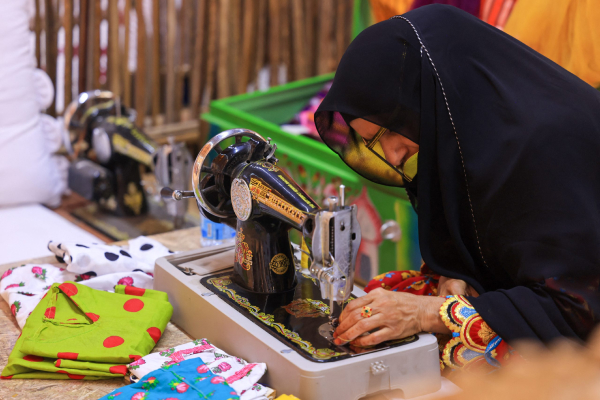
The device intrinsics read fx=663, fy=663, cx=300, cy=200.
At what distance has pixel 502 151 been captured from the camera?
1.25 metres

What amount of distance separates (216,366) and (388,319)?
0.31m

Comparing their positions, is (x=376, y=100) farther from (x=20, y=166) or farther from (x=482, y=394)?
(x=20, y=166)

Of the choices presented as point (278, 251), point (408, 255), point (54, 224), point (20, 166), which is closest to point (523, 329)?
point (278, 251)

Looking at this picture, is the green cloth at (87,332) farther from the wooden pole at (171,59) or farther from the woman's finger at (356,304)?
the wooden pole at (171,59)

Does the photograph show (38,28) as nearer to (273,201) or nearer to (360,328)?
(273,201)

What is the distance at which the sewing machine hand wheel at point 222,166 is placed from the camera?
53.8 inches

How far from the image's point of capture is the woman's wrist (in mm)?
1219

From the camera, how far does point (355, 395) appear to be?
1.11 metres

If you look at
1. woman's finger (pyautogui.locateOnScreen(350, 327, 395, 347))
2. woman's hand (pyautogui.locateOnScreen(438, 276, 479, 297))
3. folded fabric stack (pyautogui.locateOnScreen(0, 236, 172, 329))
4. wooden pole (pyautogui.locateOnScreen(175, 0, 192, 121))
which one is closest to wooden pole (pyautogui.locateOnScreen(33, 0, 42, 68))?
wooden pole (pyautogui.locateOnScreen(175, 0, 192, 121))

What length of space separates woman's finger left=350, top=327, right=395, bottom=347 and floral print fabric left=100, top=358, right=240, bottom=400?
233mm

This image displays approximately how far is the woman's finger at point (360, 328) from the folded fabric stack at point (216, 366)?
145 millimetres

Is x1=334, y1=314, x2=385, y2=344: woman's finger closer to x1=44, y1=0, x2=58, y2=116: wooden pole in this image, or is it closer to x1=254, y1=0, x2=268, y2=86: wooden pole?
x1=44, y1=0, x2=58, y2=116: wooden pole

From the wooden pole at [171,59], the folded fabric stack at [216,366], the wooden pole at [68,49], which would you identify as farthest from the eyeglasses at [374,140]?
the wooden pole at [171,59]

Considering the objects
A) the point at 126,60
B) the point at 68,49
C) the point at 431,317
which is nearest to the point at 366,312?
the point at 431,317
